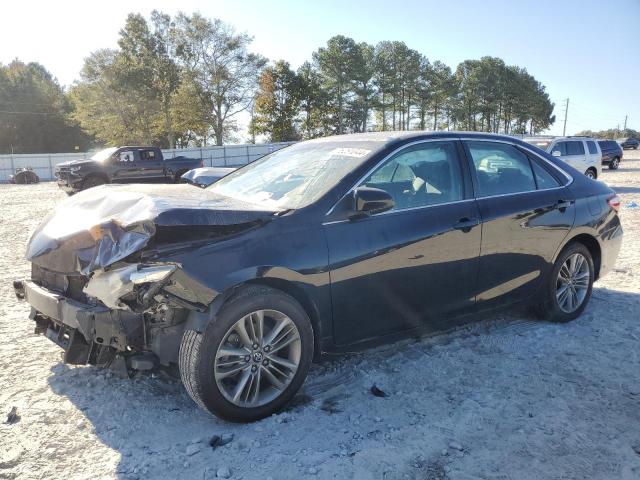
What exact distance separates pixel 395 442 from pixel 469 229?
5.58ft

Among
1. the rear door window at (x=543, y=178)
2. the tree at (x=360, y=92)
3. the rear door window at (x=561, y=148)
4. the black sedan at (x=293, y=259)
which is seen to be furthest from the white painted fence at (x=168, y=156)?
the black sedan at (x=293, y=259)

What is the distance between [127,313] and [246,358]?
2.33 feet

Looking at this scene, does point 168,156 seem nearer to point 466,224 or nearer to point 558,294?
point 558,294

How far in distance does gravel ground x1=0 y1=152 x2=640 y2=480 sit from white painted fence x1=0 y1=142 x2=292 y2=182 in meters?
27.0

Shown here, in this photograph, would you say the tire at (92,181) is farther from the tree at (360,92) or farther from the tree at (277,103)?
the tree at (360,92)

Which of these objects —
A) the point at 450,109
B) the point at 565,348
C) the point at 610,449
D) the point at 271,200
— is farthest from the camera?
the point at 450,109

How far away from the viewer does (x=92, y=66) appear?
47000 mm

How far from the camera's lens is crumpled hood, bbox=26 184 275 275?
275 centimetres

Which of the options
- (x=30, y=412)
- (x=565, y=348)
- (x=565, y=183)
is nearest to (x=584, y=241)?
(x=565, y=183)

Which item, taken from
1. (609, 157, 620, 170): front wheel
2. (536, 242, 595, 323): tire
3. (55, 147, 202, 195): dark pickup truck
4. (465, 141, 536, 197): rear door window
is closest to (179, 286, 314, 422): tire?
(465, 141, 536, 197): rear door window

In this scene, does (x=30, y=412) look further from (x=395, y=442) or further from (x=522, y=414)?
(x=522, y=414)

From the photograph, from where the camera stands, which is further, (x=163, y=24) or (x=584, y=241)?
(x=163, y=24)

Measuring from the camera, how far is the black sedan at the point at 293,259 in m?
2.76

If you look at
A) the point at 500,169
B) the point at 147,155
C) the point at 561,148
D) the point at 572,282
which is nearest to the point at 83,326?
the point at 500,169
